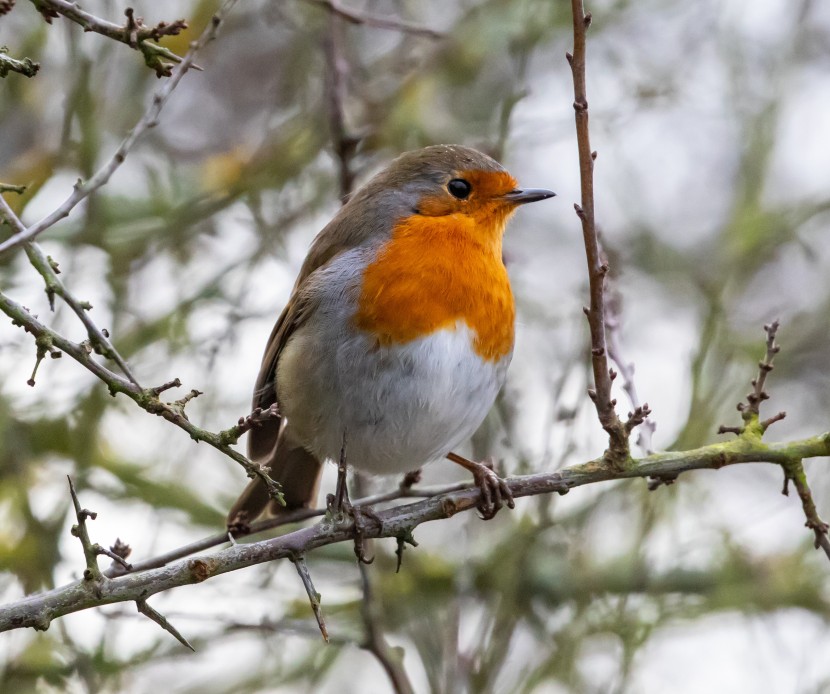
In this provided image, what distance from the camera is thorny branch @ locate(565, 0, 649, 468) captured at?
2.33 meters

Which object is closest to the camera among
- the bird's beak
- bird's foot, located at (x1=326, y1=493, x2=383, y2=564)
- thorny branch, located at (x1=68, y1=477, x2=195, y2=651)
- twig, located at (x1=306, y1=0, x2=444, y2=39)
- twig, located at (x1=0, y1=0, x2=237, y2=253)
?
twig, located at (x1=0, y1=0, x2=237, y2=253)

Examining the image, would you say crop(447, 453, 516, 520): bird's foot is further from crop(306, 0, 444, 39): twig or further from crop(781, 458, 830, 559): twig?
crop(306, 0, 444, 39): twig

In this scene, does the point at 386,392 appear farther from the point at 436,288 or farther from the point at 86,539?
the point at 86,539

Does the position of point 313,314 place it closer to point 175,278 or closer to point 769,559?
point 175,278

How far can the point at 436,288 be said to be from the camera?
143 inches

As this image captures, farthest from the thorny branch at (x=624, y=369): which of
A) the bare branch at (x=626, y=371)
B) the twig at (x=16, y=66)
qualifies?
the twig at (x=16, y=66)

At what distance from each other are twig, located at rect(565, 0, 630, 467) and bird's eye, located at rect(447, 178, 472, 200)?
1594mm

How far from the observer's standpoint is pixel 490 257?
3.88 metres

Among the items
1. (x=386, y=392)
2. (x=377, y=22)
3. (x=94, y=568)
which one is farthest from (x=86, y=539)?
(x=377, y=22)

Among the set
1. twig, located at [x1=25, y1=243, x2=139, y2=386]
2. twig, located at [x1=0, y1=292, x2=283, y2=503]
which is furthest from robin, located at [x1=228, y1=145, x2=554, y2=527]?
twig, located at [x1=25, y1=243, x2=139, y2=386]

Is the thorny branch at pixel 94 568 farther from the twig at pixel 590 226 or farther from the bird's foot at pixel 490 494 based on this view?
the bird's foot at pixel 490 494

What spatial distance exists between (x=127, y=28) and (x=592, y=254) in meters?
1.10

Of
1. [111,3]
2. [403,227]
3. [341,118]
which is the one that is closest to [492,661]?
[403,227]

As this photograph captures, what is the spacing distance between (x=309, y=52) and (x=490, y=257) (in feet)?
6.87
